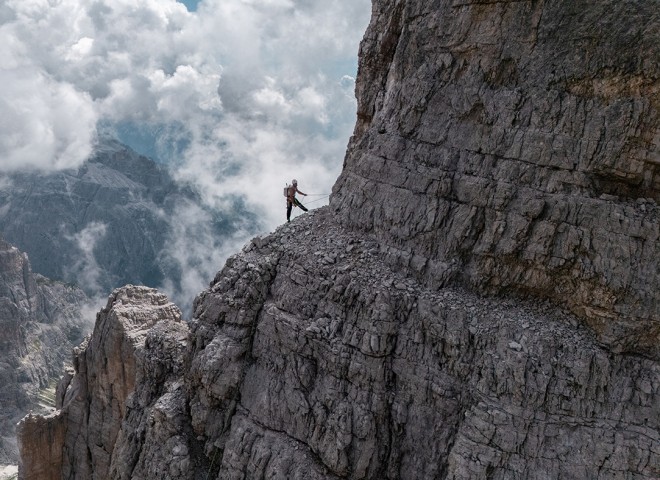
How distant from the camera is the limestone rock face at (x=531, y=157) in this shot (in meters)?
19.3

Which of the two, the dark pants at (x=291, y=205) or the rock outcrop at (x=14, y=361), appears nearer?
the dark pants at (x=291, y=205)

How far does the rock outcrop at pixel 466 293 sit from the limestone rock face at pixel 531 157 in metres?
0.07

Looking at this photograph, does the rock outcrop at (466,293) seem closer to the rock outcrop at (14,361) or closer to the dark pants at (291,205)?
the dark pants at (291,205)

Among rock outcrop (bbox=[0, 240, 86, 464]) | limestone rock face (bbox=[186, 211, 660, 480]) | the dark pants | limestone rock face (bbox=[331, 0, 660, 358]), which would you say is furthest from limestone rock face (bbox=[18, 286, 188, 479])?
rock outcrop (bbox=[0, 240, 86, 464])

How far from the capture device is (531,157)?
21062 millimetres

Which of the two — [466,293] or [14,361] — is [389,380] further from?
[14,361]

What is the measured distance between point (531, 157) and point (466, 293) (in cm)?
625

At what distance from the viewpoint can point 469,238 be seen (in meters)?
22.2

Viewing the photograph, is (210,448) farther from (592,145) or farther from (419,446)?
(592,145)

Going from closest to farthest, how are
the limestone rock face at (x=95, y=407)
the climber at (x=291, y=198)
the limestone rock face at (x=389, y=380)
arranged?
the limestone rock face at (x=389, y=380), the climber at (x=291, y=198), the limestone rock face at (x=95, y=407)

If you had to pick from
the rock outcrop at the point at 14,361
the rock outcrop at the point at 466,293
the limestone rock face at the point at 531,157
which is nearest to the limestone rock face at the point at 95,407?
the rock outcrop at the point at 466,293

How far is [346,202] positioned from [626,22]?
46.3ft

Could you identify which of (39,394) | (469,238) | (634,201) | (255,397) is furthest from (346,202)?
(39,394)

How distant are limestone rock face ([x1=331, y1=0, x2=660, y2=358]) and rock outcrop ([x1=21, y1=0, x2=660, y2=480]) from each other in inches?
2.9
